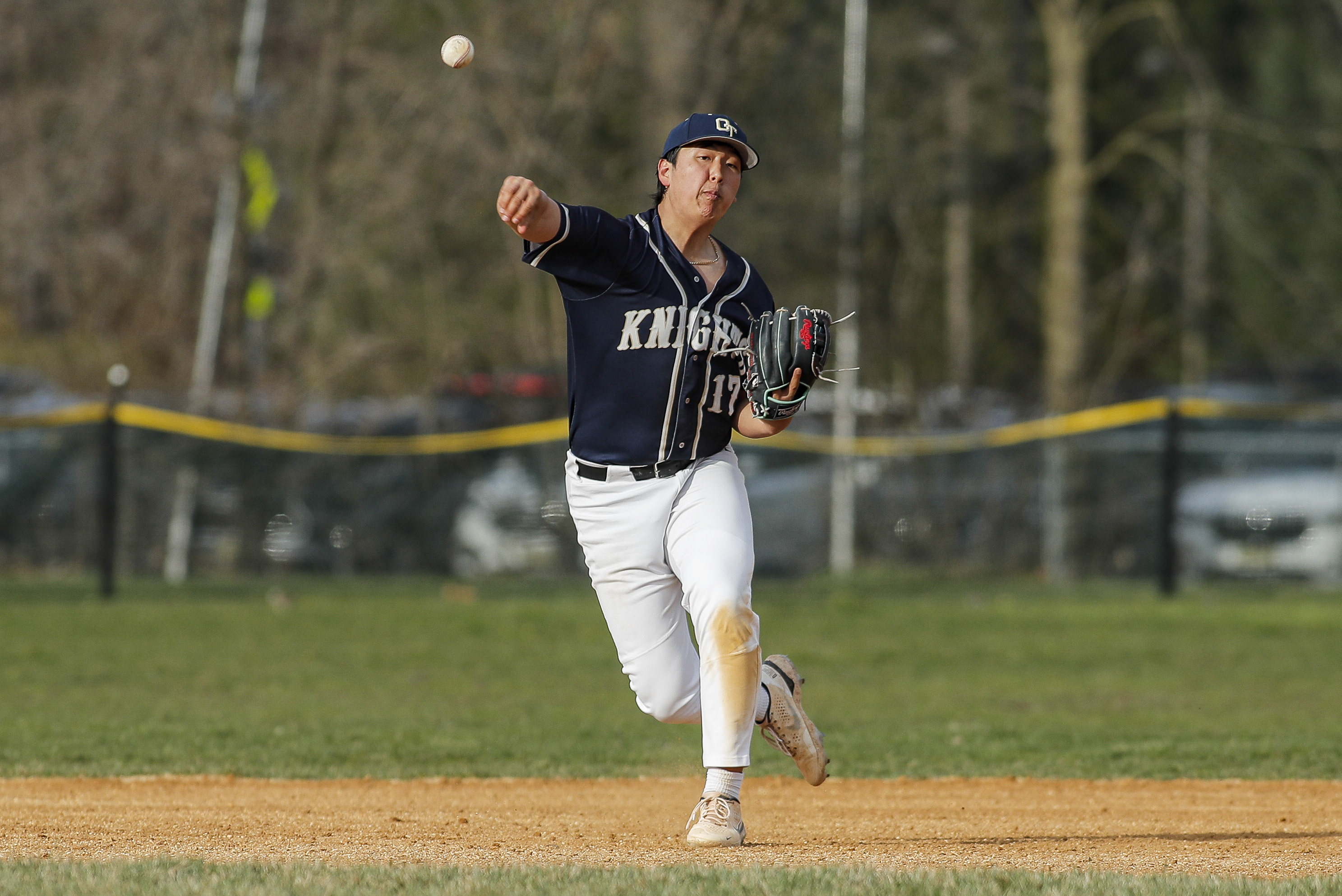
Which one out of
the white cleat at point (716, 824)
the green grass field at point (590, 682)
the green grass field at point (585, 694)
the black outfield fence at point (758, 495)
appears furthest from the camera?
the black outfield fence at point (758, 495)

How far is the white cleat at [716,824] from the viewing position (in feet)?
17.0

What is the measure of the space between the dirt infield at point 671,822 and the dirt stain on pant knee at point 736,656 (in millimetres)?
440

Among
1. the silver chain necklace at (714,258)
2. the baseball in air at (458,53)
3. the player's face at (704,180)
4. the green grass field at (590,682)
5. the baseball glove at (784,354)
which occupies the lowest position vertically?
the green grass field at (590,682)

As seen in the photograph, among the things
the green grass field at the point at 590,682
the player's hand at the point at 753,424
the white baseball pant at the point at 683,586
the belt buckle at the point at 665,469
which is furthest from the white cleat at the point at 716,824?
the green grass field at the point at 590,682

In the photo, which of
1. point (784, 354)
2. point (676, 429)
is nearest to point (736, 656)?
point (676, 429)

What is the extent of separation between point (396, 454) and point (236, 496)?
5.32ft

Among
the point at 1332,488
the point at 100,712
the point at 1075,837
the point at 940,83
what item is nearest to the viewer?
the point at 1075,837

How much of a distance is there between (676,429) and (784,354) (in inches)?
17.6

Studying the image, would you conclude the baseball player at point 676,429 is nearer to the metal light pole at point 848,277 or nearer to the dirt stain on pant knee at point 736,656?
the dirt stain on pant knee at point 736,656

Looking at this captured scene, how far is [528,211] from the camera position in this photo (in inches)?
201

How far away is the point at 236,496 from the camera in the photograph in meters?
17.2

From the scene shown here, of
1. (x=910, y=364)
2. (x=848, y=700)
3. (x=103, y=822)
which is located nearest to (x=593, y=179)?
(x=910, y=364)

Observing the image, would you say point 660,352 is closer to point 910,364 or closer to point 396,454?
point 396,454

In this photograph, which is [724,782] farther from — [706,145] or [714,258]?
[706,145]
